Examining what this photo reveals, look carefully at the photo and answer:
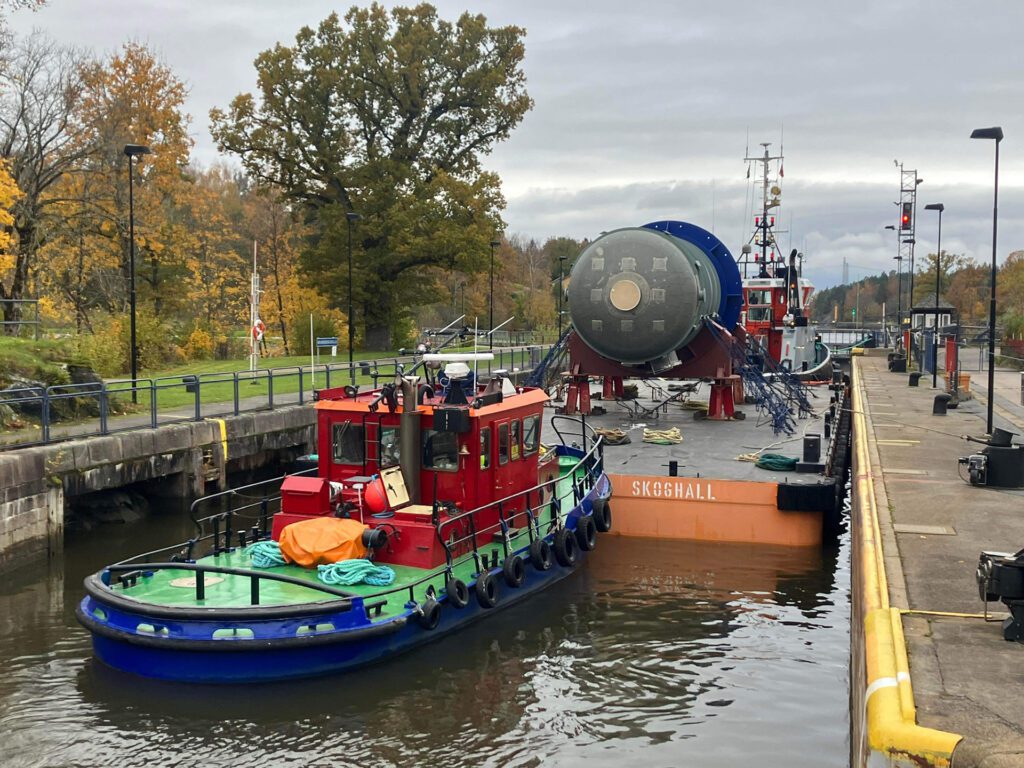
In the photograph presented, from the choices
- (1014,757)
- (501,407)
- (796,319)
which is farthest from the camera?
(796,319)

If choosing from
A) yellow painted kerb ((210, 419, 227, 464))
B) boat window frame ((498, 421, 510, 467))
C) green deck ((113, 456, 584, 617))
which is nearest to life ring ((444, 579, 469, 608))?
green deck ((113, 456, 584, 617))

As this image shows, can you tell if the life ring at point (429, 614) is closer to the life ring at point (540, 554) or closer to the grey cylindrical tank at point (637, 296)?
the life ring at point (540, 554)

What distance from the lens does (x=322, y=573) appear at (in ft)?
39.1

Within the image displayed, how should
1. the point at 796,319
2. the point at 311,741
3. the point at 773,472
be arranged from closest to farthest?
the point at 311,741 < the point at 773,472 < the point at 796,319

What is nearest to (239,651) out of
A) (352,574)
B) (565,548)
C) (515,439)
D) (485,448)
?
(352,574)

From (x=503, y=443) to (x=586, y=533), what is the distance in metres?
2.33

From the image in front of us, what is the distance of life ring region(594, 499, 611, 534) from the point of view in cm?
1597

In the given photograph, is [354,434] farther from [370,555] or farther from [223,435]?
[223,435]

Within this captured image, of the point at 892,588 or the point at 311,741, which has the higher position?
the point at 892,588

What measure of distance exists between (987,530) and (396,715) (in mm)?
7214

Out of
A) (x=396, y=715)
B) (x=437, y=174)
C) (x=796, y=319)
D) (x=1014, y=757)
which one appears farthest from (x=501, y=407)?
(x=437, y=174)

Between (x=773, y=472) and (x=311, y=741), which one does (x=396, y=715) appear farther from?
(x=773, y=472)

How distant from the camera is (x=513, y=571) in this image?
13523mm

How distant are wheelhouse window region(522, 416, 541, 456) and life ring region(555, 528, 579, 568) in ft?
4.32
